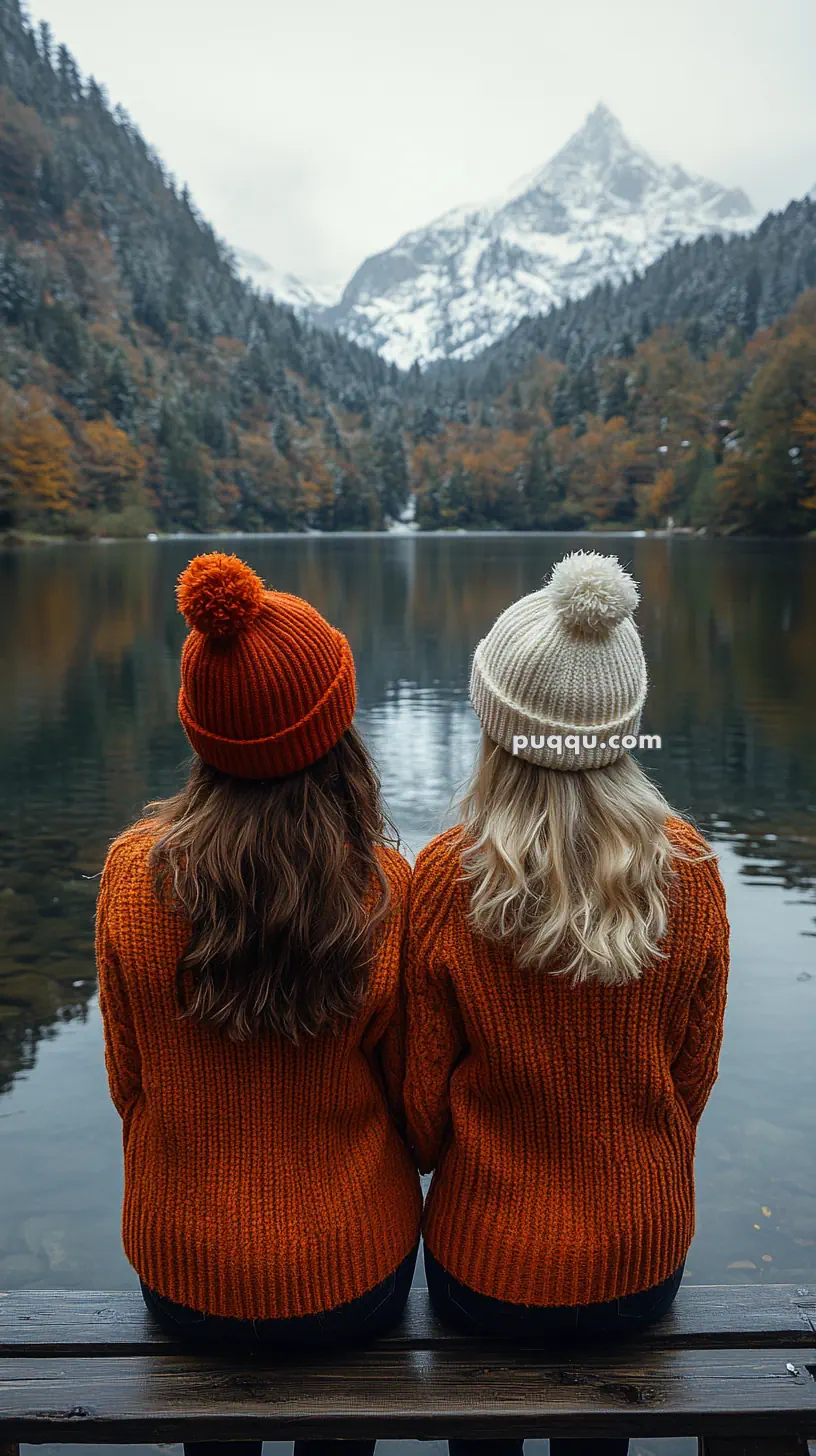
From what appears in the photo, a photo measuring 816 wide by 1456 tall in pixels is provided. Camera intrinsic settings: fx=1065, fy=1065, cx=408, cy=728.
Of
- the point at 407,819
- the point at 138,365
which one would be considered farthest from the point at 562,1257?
the point at 138,365

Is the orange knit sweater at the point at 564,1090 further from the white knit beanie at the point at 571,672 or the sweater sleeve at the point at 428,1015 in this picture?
the white knit beanie at the point at 571,672

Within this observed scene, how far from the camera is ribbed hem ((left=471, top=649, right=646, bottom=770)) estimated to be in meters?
1.80

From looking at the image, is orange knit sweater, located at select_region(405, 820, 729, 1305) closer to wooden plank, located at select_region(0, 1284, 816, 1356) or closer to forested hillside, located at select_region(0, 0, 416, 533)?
wooden plank, located at select_region(0, 1284, 816, 1356)

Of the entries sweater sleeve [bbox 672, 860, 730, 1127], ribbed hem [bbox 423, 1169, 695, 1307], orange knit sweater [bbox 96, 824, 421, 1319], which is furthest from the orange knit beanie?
ribbed hem [bbox 423, 1169, 695, 1307]

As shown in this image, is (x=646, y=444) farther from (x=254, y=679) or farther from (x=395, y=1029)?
(x=254, y=679)

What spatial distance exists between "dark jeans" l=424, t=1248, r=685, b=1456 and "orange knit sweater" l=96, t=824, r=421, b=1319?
0.16 m

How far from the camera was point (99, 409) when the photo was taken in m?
84.1

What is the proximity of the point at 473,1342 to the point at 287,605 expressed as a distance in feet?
4.61

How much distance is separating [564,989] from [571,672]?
556 millimetres

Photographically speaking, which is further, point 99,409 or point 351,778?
point 99,409

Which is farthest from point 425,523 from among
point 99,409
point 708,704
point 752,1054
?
point 752,1054

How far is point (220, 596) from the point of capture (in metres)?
1.67

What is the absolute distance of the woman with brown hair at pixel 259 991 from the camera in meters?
1.77

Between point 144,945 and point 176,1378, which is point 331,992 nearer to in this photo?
point 144,945
